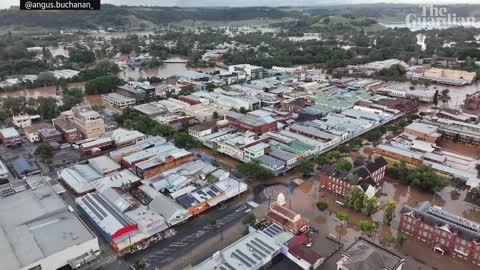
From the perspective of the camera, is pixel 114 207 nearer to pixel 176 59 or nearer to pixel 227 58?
pixel 227 58

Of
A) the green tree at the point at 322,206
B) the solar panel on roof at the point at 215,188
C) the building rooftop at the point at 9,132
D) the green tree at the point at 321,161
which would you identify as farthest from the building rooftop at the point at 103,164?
the green tree at the point at 321,161

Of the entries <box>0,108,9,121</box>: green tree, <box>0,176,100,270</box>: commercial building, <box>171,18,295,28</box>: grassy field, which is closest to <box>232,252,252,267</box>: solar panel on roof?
<box>0,176,100,270</box>: commercial building

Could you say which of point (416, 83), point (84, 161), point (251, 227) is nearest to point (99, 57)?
point (84, 161)

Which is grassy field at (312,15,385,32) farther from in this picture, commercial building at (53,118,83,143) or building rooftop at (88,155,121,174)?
building rooftop at (88,155,121,174)

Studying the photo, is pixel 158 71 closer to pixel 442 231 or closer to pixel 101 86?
pixel 101 86

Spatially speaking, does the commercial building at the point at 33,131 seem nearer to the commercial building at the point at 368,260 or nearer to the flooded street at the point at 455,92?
the commercial building at the point at 368,260

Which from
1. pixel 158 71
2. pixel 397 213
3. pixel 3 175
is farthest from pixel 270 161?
pixel 158 71
